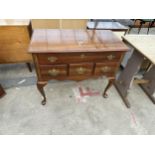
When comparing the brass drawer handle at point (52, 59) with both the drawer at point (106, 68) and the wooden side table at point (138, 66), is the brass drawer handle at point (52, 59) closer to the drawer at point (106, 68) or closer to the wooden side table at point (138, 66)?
the drawer at point (106, 68)

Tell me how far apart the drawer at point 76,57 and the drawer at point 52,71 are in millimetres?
66

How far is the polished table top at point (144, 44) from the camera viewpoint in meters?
1.62

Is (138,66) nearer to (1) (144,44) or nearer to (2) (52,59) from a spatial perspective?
(1) (144,44)

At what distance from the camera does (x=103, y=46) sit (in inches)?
60.8

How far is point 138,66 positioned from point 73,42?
94cm

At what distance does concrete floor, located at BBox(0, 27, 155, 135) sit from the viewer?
5.76ft

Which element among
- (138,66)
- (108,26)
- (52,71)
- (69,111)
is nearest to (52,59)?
(52,71)

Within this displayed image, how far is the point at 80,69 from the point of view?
1651mm

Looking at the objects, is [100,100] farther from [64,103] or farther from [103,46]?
[103,46]

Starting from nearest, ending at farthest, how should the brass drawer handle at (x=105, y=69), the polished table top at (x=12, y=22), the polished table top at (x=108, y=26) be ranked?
the brass drawer handle at (x=105, y=69), the polished table top at (x=12, y=22), the polished table top at (x=108, y=26)

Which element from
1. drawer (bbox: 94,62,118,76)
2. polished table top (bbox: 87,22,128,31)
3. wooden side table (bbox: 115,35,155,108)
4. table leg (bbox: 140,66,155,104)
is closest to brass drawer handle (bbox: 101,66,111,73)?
drawer (bbox: 94,62,118,76)

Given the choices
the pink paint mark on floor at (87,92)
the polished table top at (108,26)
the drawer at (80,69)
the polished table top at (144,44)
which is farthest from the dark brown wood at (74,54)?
the polished table top at (108,26)

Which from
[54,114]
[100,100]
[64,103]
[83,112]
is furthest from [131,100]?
[54,114]

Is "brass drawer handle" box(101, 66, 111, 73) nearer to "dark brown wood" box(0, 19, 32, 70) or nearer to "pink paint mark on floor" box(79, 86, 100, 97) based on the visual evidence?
"pink paint mark on floor" box(79, 86, 100, 97)
